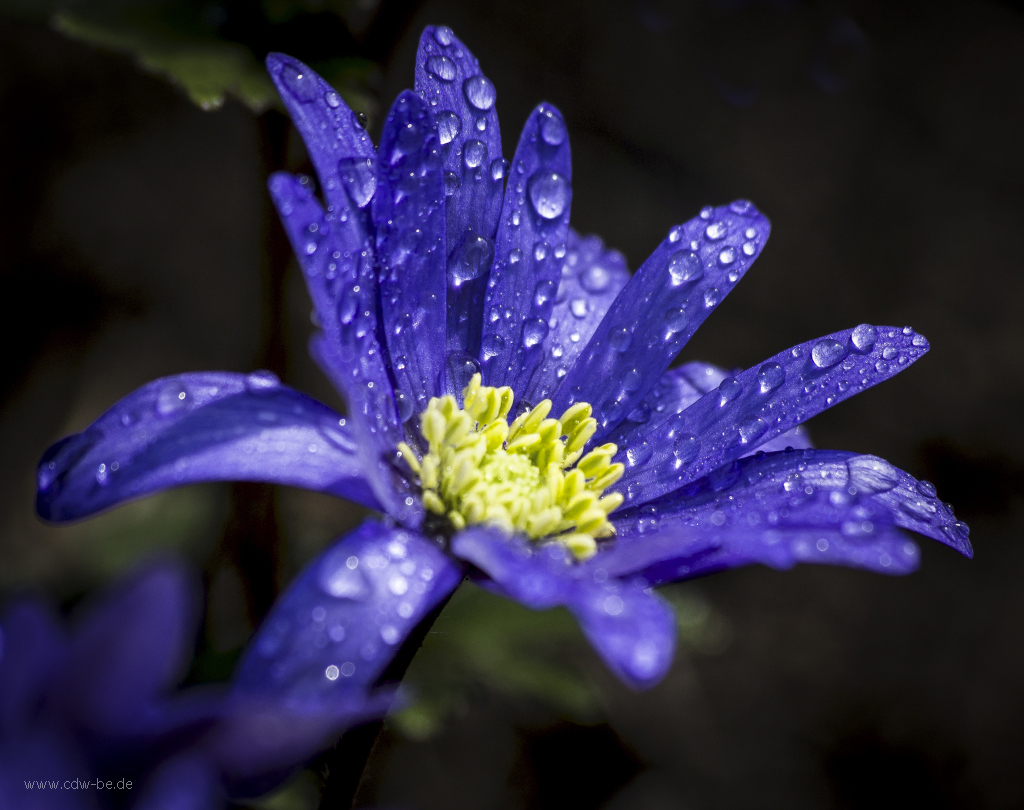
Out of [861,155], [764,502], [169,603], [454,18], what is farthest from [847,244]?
[169,603]

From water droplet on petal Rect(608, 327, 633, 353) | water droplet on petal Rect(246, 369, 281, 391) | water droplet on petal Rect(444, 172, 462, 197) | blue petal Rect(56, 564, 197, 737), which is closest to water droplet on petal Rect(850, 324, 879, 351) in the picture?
water droplet on petal Rect(608, 327, 633, 353)

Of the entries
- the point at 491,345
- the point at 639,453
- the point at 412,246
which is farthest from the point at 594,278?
the point at 412,246

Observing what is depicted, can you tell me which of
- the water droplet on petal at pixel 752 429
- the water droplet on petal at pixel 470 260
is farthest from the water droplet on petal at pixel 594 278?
the water droplet on petal at pixel 752 429

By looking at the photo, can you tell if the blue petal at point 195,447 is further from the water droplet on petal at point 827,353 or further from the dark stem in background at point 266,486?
the dark stem in background at point 266,486

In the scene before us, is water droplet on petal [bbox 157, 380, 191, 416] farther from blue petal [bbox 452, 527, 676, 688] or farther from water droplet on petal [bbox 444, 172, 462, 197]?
water droplet on petal [bbox 444, 172, 462, 197]

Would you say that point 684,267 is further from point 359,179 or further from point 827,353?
point 359,179

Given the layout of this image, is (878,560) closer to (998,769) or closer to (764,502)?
(764,502)
